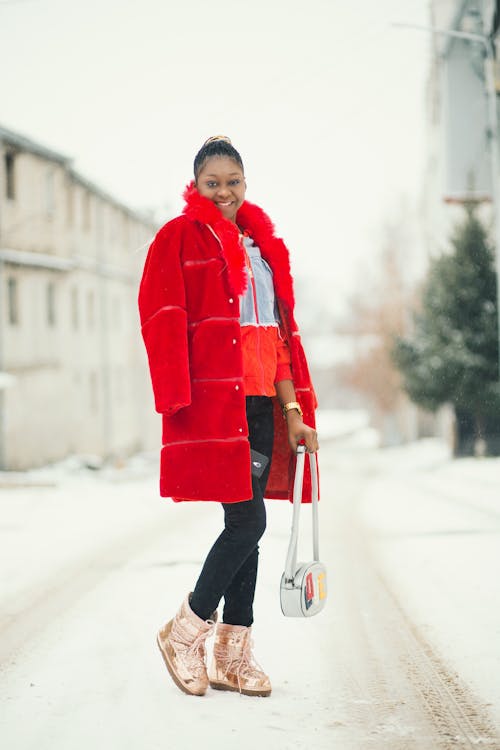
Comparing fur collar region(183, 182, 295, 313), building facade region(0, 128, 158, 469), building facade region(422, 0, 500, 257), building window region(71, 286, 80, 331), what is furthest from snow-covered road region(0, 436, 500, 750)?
building window region(71, 286, 80, 331)

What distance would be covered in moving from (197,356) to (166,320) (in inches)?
6.5

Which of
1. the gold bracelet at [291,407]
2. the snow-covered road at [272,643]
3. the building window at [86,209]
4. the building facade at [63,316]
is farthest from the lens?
the building window at [86,209]

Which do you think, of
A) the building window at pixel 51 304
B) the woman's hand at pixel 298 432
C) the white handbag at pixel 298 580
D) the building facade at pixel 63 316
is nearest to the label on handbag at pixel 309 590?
the white handbag at pixel 298 580

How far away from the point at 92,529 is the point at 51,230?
21.5m

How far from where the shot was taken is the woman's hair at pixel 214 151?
12.2 ft

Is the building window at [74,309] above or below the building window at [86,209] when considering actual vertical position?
below

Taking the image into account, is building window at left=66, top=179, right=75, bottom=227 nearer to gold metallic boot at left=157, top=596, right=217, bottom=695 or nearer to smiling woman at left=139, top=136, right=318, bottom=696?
smiling woman at left=139, top=136, right=318, bottom=696

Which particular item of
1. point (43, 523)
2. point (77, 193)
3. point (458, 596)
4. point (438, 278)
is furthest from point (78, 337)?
point (458, 596)

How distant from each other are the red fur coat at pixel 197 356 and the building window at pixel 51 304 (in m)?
28.1

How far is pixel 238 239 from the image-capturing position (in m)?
3.67

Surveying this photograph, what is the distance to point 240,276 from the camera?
141 inches

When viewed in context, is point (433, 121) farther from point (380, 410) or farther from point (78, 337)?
point (78, 337)

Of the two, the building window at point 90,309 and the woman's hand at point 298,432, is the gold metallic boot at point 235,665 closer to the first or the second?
the woman's hand at point 298,432

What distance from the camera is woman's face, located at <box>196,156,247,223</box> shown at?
3.72 metres
